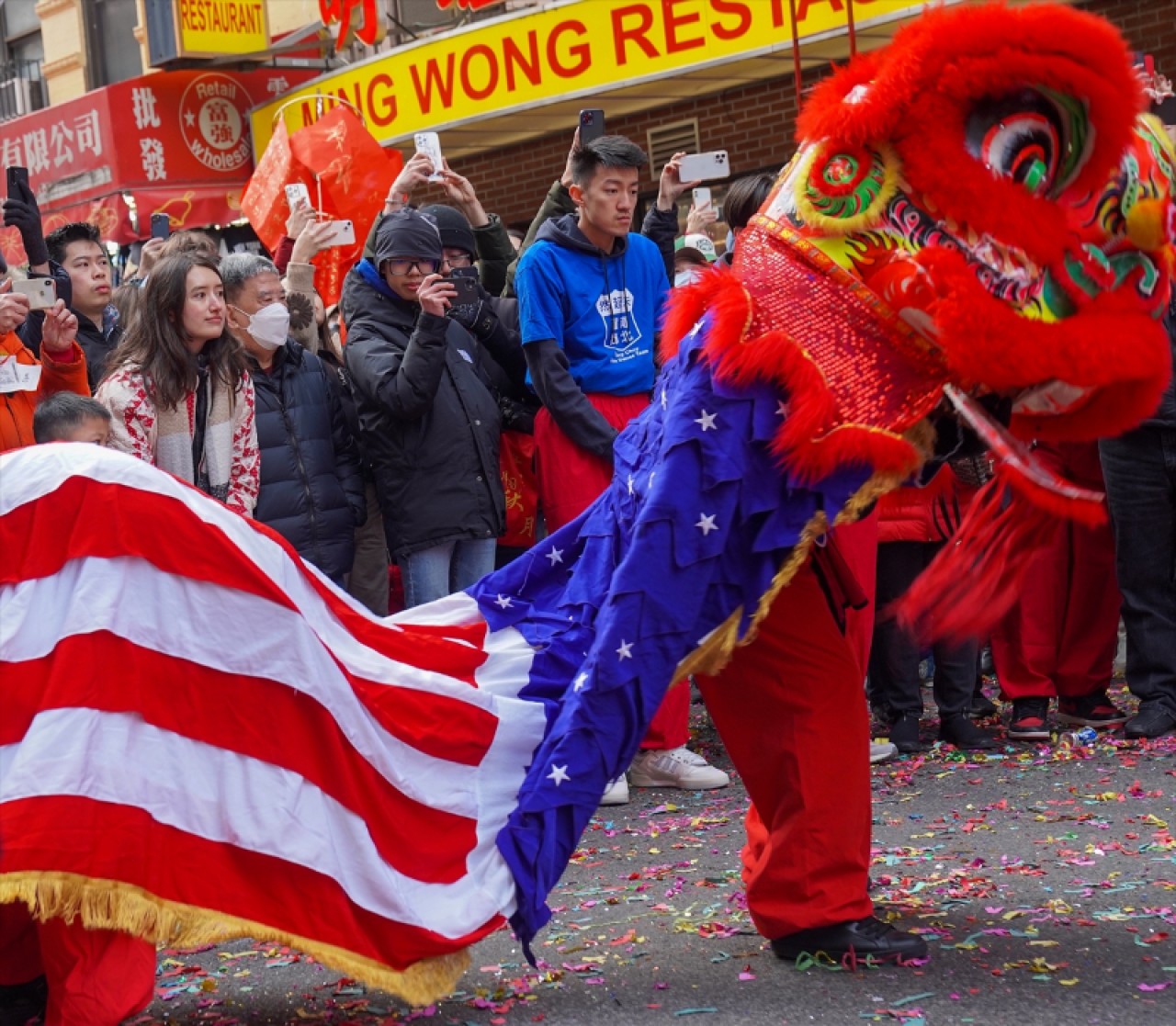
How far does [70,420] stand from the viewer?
452cm

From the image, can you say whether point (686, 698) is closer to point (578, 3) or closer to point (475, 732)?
point (475, 732)

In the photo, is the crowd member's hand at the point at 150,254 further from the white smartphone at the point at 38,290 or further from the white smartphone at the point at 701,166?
the white smartphone at the point at 701,166

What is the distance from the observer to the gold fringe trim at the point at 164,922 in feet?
10.2

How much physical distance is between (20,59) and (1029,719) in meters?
17.2

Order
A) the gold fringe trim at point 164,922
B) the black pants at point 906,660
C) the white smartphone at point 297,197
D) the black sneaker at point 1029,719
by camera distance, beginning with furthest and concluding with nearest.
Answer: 1. the white smartphone at point 297,197
2. the black sneaker at point 1029,719
3. the black pants at point 906,660
4. the gold fringe trim at point 164,922

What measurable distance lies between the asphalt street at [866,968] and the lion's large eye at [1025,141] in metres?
1.64

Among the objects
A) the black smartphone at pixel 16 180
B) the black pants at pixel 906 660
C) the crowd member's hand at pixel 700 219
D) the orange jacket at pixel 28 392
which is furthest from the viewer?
the crowd member's hand at pixel 700 219

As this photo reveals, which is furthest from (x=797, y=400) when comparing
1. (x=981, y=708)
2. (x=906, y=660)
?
(x=981, y=708)

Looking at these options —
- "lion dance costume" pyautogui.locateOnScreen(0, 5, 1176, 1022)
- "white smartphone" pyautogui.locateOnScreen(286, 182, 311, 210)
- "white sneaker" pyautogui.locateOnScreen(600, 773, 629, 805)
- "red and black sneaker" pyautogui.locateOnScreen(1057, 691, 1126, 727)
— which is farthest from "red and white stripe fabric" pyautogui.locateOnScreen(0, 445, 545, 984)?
"white smartphone" pyautogui.locateOnScreen(286, 182, 311, 210)

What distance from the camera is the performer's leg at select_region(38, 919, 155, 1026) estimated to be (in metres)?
3.24

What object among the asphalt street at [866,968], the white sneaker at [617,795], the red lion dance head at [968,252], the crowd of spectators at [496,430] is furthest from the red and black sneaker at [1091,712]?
the red lion dance head at [968,252]

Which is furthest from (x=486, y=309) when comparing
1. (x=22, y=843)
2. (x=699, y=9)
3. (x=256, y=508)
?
(x=699, y=9)

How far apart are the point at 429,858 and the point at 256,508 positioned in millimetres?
2427

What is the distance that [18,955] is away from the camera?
11.9ft
